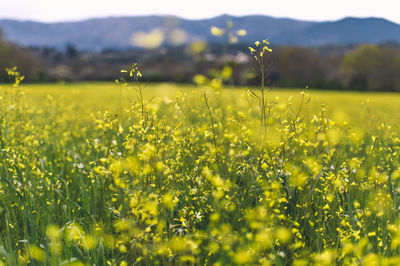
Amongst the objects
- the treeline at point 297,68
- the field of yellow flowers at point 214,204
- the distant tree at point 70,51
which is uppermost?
the distant tree at point 70,51

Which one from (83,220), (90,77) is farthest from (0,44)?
(83,220)

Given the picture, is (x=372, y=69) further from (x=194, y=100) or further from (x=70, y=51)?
(x=70, y=51)

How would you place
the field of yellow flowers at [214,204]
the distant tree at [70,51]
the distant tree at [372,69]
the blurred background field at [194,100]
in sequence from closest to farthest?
the field of yellow flowers at [214,204], the blurred background field at [194,100], the distant tree at [372,69], the distant tree at [70,51]

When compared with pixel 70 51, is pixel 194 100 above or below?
below

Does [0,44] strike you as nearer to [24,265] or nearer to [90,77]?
[90,77]

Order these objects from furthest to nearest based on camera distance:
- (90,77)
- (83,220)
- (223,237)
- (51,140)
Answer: (90,77)
(51,140)
(83,220)
(223,237)

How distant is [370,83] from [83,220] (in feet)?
230

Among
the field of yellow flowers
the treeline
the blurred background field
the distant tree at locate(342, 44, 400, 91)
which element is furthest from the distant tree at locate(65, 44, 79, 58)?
the field of yellow flowers

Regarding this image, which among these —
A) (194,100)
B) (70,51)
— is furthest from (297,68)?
(194,100)

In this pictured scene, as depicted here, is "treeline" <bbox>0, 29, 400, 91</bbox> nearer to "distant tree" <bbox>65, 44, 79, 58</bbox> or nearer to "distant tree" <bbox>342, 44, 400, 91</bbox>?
"distant tree" <bbox>342, 44, 400, 91</bbox>

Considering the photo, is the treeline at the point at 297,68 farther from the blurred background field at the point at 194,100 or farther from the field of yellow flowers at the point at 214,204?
the field of yellow flowers at the point at 214,204

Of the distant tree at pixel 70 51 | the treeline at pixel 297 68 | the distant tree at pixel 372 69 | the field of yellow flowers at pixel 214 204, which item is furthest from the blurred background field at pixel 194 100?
the distant tree at pixel 70 51

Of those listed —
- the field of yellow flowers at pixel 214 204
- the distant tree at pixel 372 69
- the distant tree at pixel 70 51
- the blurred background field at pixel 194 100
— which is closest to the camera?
the field of yellow flowers at pixel 214 204

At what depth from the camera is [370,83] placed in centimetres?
6166
